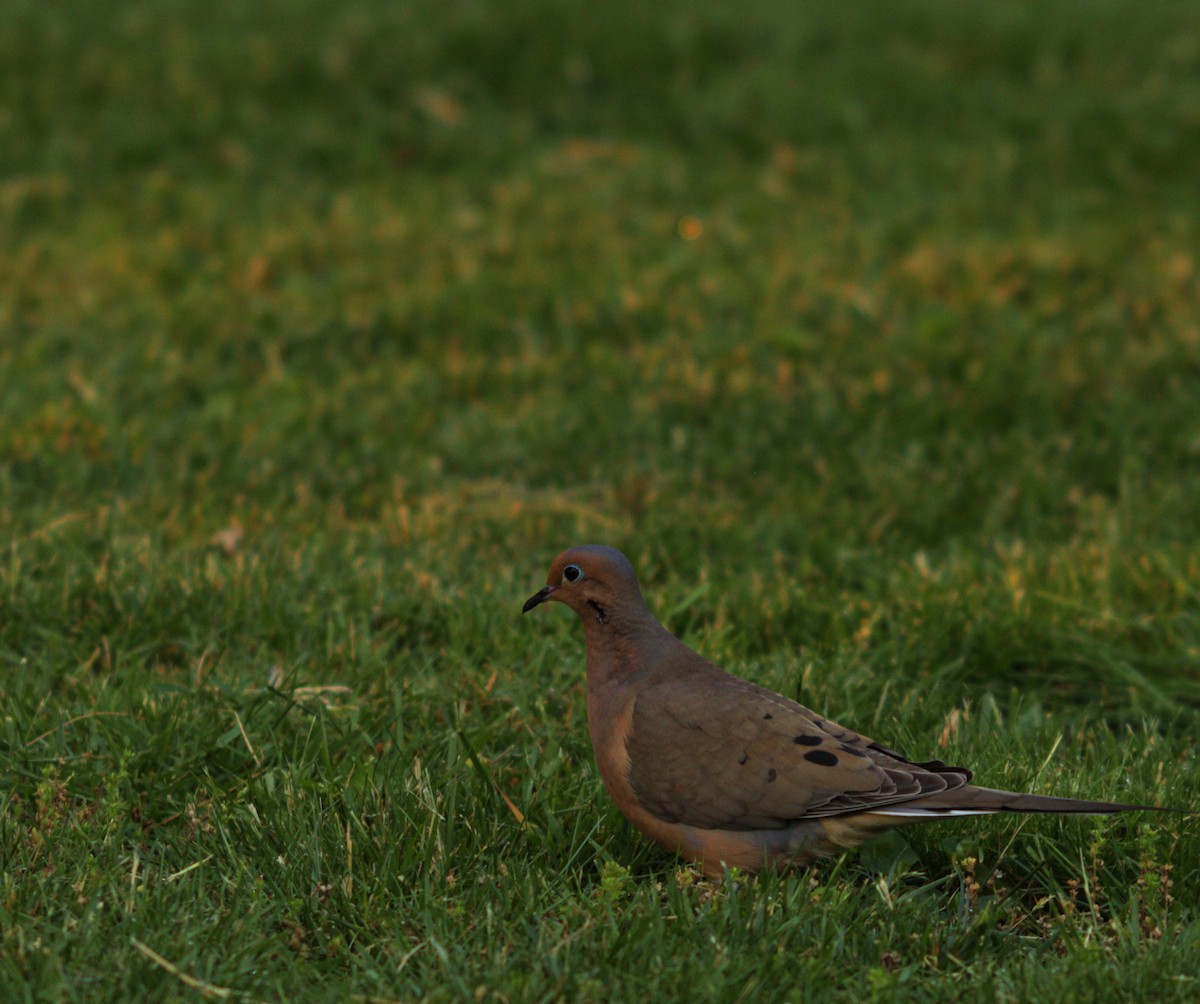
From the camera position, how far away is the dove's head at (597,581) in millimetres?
4121

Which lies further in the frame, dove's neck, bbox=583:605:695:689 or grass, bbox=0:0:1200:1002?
dove's neck, bbox=583:605:695:689

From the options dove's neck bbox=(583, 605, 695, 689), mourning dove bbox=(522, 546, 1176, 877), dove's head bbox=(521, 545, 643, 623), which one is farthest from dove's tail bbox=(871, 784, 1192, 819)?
dove's head bbox=(521, 545, 643, 623)

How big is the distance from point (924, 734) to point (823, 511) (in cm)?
192

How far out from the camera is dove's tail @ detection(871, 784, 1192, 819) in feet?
11.1

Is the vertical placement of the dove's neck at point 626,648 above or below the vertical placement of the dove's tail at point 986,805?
above

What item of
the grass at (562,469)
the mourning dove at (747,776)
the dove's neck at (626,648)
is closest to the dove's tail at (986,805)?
the mourning dove at (747,776)

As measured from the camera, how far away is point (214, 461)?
6.48 meters

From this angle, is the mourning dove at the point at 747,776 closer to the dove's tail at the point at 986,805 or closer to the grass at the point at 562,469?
the dove's tail at the point at 986,805

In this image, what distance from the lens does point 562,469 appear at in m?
6.58

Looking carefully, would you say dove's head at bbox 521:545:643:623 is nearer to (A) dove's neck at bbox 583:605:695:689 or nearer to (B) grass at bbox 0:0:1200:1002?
(A) dove's neck at bbox 583:605:695:689

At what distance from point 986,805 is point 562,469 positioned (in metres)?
3.36

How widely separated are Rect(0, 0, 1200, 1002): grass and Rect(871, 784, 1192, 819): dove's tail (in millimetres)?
161

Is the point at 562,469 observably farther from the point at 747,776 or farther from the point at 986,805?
the point at 986,805

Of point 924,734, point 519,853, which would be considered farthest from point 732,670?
point 519,853
